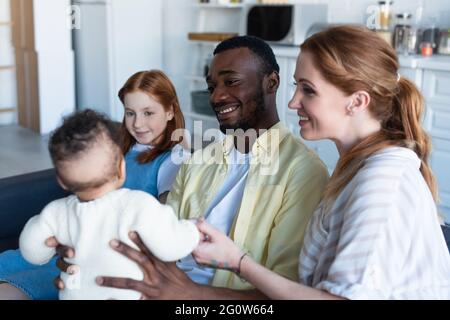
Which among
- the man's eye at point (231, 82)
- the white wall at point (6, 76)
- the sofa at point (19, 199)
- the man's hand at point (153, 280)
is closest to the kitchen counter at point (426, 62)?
the man's eye at point (231, 82)

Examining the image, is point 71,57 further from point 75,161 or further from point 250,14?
point 75,161

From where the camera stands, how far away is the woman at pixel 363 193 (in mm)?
1093

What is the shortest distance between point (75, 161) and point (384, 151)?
591 mm

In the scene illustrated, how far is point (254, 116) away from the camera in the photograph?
1.61m

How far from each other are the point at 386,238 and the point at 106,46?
4519mm

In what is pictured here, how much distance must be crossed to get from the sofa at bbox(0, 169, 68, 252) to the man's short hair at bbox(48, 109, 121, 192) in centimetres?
103

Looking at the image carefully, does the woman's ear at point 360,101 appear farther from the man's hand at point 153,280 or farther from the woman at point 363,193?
the man's hand at point 153,280

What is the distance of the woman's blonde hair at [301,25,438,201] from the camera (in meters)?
1.21

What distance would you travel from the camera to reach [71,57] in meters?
5.50

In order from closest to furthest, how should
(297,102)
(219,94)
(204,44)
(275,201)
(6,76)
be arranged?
1. (297,102)
2. (275,201)
3. (219,94)
4. (204,44)
5. (6,76)

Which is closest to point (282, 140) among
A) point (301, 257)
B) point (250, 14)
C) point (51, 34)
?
point (301, 257)

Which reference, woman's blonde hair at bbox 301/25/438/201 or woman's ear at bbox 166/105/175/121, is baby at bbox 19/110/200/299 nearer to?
woman's blonde hair at bbox 301/25/438/201

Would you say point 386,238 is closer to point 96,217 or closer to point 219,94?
point 96,217

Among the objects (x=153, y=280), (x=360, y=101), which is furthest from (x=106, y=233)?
(x=360, y=101)
